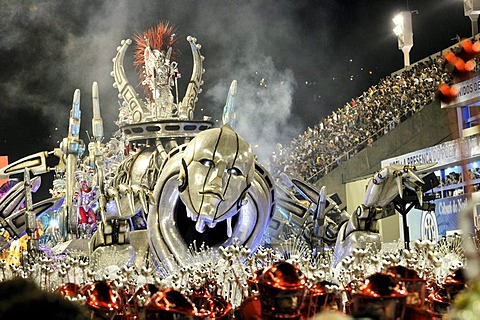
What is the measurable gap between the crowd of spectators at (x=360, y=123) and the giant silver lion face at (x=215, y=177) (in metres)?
14.9

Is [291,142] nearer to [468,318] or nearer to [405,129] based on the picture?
[405,129]

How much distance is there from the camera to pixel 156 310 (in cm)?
379

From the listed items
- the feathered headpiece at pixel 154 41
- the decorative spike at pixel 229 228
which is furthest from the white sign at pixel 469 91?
the decorative spike at pixel 229 228

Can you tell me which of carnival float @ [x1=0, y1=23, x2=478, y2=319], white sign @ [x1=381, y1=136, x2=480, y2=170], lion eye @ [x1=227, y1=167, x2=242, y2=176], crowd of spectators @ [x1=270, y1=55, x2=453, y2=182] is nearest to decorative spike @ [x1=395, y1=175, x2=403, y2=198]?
carnival float @ [x1=0, y1=23, x2=478, y2=319]

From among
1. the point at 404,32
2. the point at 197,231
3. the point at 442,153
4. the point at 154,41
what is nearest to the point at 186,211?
the point at 197,231

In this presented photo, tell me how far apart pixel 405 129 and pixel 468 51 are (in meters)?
23.7

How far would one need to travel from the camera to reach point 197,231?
12344 millimetres

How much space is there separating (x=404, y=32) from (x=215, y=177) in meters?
21.8

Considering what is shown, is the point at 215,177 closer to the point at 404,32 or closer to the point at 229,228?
the point at 229,228

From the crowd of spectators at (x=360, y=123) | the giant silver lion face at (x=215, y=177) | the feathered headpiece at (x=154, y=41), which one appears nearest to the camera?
the giant silver lion face at (x=215, y=177)

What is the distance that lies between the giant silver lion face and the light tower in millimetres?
21343

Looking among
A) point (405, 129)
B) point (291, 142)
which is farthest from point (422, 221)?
point (291, 142)

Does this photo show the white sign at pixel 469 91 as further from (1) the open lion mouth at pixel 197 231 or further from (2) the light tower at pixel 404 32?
(1) the open lion mouth at pixel 197 231

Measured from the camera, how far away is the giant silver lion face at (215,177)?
11344 millimetres
